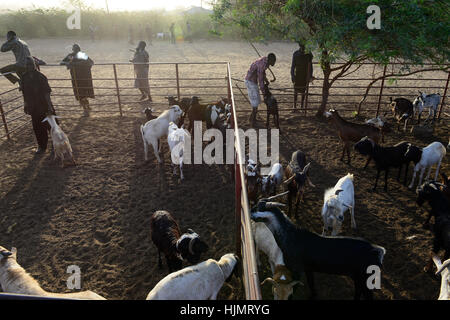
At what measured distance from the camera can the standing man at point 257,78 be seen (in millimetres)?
8320

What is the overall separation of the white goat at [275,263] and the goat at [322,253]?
0.46 feet

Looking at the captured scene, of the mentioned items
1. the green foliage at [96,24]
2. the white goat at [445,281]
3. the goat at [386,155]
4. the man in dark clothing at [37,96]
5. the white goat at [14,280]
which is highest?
the green foliage at [96,24]

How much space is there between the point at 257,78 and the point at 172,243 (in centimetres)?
600

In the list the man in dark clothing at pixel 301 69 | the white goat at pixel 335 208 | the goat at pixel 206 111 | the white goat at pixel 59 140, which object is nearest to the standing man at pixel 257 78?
the goat at pixel 206 111

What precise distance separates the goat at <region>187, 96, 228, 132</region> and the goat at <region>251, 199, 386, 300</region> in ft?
13.9

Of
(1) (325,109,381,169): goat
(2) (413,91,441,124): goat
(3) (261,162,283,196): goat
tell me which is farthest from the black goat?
(2) (413,91,441,124): goat

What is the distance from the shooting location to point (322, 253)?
11.6 ft

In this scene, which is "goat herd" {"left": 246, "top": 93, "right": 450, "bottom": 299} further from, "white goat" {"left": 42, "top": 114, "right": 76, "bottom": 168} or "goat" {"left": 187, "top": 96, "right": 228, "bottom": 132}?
"white goat" {"left": 42, "top": 114, "right": 76, "bottom": 168}

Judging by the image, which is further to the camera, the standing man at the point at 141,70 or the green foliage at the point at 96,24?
the green foliage at the point at 96,24

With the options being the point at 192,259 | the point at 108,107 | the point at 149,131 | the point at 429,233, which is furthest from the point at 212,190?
the point at 108,107

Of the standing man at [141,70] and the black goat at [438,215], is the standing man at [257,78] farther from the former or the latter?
the black goat at [438,215]
